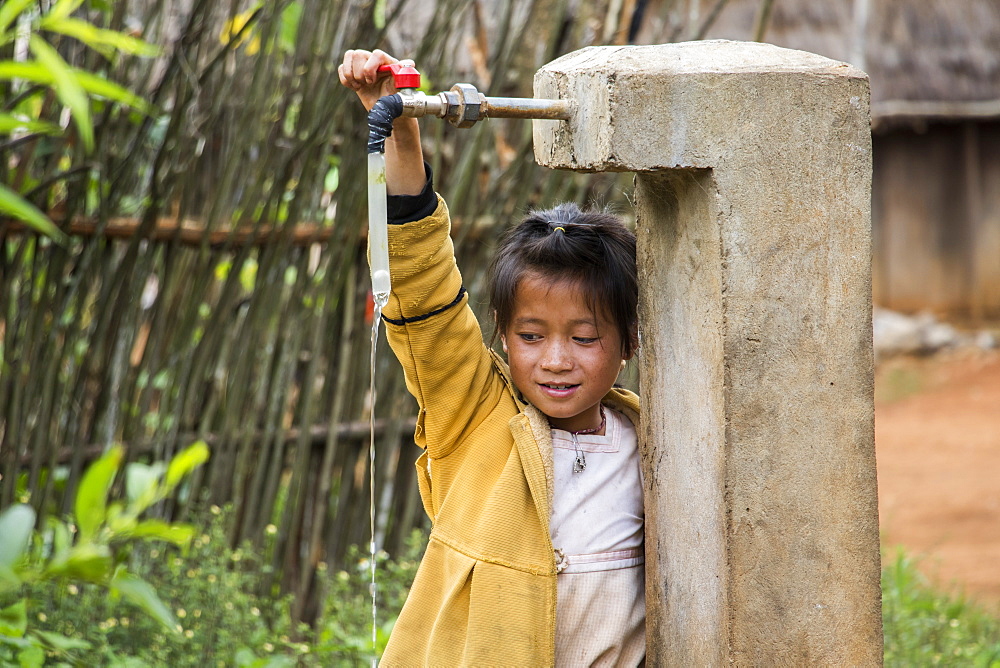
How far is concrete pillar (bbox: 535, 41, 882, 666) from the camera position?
1.42 metres

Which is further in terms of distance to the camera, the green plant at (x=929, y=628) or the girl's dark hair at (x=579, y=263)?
the green plant at (x=929, y=628)

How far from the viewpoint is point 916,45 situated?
431 inches

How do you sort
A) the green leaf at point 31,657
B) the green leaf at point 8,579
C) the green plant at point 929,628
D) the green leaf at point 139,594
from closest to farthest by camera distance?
the green leaf at point 8,579 → the green leaf at point 139,594 → the green leaf at point 31,657 → the green plant at point 929,628

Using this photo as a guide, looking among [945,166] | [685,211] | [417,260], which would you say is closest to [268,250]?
[417,260]

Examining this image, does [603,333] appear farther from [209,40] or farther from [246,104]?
[209,40]

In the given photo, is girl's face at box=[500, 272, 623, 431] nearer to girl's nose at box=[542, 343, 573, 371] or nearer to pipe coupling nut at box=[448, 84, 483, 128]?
girl's nose at box=[542, 343, 573, 371]

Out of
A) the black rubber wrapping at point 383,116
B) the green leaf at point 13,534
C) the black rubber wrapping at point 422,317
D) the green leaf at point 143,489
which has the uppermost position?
the black rubber wrapping at point 383,116

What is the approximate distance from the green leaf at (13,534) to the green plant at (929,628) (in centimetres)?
233

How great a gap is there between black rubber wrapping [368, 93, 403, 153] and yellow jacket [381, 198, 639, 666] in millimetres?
211

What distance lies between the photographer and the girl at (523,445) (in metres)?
1.63

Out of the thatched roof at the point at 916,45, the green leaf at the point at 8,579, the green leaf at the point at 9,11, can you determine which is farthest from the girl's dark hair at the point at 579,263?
the thatched roof at the point at 916,45

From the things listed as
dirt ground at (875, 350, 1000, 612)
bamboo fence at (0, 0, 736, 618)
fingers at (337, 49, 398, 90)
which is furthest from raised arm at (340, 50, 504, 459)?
dirt ground at (875, 350, 1000, 612)

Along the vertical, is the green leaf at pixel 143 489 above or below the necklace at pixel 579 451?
below

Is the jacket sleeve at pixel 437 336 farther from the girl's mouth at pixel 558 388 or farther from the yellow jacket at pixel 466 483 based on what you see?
the girl's mouth at pixel 558 388
